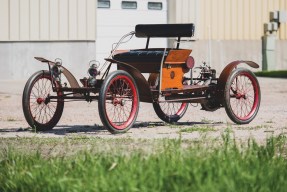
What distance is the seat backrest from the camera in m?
11.2

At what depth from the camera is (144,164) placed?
20.4 ft

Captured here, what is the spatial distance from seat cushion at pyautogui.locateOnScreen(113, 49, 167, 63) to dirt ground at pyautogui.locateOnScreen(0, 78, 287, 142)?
2.76 feet

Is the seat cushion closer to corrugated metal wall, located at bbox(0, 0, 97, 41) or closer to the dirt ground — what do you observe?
the dirt ground

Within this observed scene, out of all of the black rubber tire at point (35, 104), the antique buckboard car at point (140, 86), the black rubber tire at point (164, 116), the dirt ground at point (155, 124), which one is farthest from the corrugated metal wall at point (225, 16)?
the black rubber tire at point (35, 104)

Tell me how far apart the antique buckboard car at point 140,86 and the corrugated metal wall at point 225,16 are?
40.5 ft

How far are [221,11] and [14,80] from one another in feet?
22.6

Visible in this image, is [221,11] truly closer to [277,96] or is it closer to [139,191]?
[277,96]

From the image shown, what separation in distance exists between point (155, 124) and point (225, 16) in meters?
13.9

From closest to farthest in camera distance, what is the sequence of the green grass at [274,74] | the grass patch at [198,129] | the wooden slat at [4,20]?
the grass patch at [198,129], the wooden slat at [4,20], the green grass at [274,74]

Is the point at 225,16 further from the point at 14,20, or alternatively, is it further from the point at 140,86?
the point at 140,86

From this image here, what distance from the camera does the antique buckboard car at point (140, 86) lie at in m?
10.3

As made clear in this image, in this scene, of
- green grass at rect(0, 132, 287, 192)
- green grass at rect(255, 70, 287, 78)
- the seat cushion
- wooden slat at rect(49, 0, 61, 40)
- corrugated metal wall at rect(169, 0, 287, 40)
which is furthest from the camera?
corrugated metal wall at rect(169, 0, 287, 40)

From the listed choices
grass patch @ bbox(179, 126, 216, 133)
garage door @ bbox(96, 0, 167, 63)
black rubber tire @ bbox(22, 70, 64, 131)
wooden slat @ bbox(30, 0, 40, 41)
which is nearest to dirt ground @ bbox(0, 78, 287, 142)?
grass patch @ bbox(179, 126, 216, 133)

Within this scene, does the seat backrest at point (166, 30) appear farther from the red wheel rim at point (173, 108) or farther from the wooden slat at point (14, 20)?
the wooden slat at point (14, 20)
